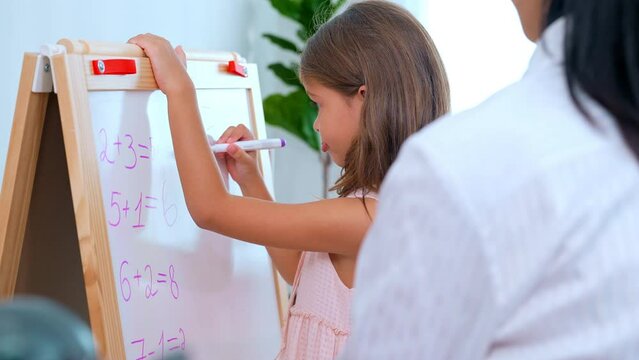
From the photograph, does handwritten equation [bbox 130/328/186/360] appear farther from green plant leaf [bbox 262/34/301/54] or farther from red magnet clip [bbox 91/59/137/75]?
green plant leaf [bbox 262/34/301/54]

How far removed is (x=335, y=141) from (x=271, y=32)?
62.7 inches

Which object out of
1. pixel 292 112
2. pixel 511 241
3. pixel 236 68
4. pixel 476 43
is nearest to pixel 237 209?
pixel 236 68

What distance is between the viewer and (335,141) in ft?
4.70

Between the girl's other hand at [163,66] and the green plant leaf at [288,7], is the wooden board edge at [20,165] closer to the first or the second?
the girl's other hand at [163,66]

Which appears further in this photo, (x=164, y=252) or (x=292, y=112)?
(x=292, y=112)

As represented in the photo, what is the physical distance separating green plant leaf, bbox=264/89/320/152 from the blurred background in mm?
218

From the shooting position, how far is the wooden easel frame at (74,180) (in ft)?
3.80

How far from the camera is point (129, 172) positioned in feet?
4.23

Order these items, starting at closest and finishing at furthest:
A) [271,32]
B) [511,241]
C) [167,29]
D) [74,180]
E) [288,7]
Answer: [511,241] → [74,180] → [167,29] → [288,7] → [271,32]

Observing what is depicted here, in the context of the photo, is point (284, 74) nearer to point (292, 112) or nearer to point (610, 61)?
point (292, 112)

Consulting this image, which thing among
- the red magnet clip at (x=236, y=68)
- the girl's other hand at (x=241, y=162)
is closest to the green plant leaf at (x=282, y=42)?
the red magnet clip at (x=236, y=68)

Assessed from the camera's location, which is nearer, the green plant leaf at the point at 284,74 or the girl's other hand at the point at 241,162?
the girl's other hand at the point at 241,162

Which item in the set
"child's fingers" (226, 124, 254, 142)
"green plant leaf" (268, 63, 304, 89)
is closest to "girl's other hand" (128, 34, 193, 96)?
"child's fingers" (226, 124, 254, 142)

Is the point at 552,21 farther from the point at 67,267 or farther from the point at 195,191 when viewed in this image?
the point at 67,267
